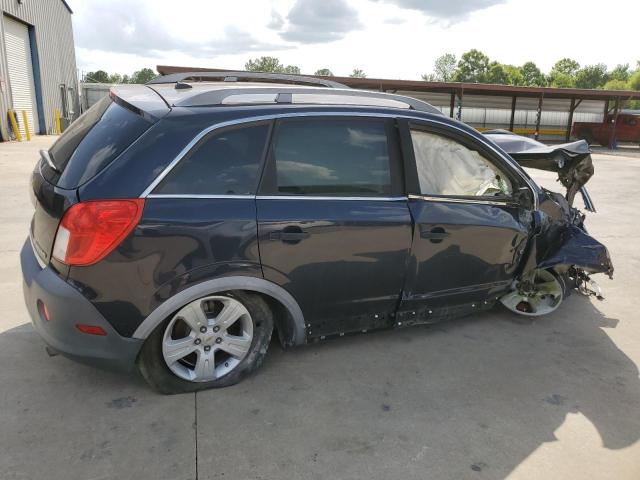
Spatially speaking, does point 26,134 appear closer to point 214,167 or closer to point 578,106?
point 214,167

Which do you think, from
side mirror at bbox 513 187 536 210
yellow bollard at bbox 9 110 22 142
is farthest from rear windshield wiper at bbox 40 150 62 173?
yellow bollard at bbox 9 110 22 142

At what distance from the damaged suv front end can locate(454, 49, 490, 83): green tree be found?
101m

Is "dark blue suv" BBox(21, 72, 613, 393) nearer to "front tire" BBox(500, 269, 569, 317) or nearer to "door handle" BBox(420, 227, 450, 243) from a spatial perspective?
"door handle" BBox(420, 227, 450, 243)

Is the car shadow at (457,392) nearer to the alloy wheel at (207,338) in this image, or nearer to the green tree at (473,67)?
the alloy wheel at (207,338)

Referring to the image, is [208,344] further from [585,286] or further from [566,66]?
[566,66]

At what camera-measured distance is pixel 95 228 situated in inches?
95.3

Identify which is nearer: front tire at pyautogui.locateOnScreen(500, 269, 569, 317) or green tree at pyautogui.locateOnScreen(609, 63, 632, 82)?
front tire at pyautogui.locateOnScreen(500, 269, 569, 317)

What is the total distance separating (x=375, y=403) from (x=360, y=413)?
0.14m

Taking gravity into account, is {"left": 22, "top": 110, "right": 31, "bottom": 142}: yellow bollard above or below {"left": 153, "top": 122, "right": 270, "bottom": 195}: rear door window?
below

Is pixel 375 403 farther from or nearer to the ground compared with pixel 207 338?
nearer to the ground

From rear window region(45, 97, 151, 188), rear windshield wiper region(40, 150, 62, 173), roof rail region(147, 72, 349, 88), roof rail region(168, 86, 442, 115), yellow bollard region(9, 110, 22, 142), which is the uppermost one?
→ roof rail region(147, 72, 349, 88)

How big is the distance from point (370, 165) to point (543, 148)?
7.51 feet

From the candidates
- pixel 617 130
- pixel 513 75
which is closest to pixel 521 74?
pixel 513 75

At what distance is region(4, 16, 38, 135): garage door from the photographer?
748 inches
